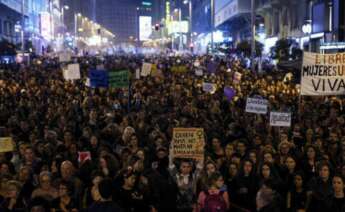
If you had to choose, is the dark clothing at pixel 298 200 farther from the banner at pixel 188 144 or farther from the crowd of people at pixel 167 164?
the banner at pixel 188 144

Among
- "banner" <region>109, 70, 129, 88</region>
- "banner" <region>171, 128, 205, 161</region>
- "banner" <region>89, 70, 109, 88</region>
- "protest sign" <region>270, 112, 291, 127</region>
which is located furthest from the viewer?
"banner" <region>89, 70, 109, 88</region>

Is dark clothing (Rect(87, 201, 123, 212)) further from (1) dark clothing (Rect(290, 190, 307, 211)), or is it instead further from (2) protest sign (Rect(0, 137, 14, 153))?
(2) protest sign (Rect(0, 137, 14, 153))

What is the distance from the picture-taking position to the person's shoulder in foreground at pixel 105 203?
675cm

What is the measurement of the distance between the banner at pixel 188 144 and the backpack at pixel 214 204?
219cm

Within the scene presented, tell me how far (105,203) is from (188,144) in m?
3.69

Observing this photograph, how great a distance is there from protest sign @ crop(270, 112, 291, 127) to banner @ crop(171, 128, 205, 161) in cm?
391

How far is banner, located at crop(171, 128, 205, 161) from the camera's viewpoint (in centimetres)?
1031

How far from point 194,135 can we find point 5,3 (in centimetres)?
6194

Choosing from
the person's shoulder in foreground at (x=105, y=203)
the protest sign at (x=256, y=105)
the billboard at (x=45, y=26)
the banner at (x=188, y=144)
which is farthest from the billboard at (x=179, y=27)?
the person's shoulder in foreground at (x=105, y=203)

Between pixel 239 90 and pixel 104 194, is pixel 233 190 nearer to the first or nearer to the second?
pixel 104 194

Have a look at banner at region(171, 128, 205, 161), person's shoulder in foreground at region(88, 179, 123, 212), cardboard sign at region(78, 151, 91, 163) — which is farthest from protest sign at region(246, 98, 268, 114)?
person's shoulder in foreground at region(88, 179, 123, 212)

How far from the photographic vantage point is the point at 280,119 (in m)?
14.1

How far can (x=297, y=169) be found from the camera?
33.2 ft

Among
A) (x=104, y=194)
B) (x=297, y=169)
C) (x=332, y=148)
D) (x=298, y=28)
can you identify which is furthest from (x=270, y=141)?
(x=298, y=28)
